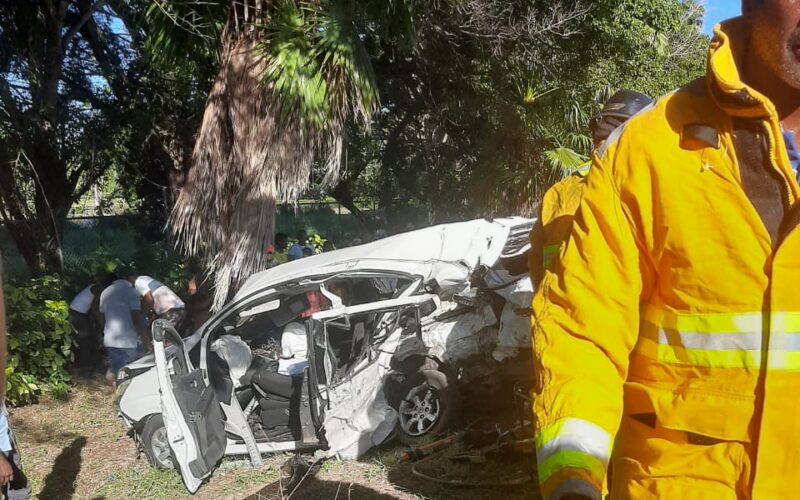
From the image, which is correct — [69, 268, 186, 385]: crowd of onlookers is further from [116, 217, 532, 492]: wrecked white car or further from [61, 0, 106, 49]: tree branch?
[61, 0, 106, 49]: tree branch

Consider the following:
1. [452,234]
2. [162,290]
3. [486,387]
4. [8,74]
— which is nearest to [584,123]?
[452,234]

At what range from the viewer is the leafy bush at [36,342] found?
8.16 meters

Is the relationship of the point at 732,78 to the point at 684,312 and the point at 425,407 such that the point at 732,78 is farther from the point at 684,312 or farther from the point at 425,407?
the point at 425,407

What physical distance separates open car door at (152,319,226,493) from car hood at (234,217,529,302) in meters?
0.93

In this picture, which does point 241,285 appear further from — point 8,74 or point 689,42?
point 689,42

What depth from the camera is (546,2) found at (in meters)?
9.29

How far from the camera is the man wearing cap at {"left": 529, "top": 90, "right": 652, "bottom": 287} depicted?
2.40 m

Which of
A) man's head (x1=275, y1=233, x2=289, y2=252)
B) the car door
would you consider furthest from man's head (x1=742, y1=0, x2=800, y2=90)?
man's head (x1=275, y1=233, x2=289, y2=252)

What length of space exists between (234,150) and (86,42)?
6.29 m

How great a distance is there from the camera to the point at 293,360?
21.4 feet

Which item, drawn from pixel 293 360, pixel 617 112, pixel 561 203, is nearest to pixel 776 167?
pixel 561 203

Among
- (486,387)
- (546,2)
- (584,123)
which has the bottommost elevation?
(486,387)

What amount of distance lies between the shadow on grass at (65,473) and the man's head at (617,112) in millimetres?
5313

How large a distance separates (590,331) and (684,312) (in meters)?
0.19
